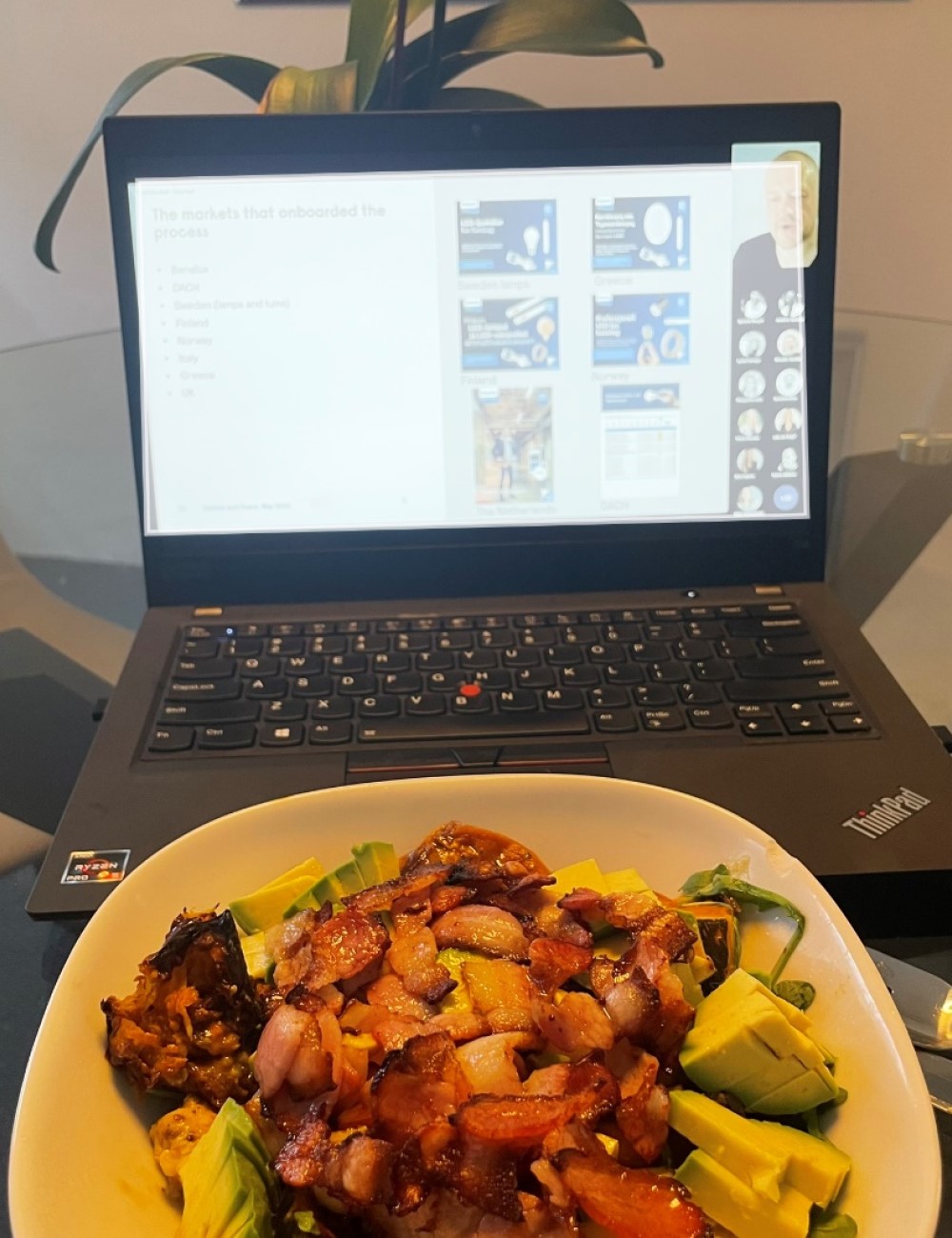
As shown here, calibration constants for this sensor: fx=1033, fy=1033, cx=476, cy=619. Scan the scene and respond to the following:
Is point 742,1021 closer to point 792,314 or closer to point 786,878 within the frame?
point 786,878

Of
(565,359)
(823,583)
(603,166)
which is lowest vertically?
(823,583)

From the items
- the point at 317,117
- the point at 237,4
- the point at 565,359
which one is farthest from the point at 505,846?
the point at 237,4

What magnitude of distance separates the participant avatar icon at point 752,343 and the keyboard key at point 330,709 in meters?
0.41

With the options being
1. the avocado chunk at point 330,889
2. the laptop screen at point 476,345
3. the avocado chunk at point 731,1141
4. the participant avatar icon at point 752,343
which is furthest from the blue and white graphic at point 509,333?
the avocado chunk at point 731,1141

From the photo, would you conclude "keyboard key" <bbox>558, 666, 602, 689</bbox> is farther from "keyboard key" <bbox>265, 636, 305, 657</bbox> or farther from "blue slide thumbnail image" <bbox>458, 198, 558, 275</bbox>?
"blue slide thumbnail image" <bbox>458, 198, 558, 275</bbox>

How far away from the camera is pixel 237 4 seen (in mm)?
1031

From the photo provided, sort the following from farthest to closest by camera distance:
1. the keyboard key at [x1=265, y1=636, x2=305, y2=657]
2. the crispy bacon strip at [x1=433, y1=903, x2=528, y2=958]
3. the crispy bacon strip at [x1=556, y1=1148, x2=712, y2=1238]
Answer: the keyboard key at [x1=265, y1=636, x2=305, y2=657] → the crispy bacon strip at [x1=433, y1=903, x2=528, y2=958] → the crispy bacon strip at [x1=556, y1=1148, x2=712, y2=1238]

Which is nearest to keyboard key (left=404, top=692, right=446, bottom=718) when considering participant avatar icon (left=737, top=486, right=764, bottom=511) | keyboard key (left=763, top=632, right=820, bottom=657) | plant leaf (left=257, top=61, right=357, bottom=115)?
keyboard key (left=763, top=632, right=820, bottom=657)

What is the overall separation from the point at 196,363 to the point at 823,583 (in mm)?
514

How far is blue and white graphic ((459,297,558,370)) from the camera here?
790mm

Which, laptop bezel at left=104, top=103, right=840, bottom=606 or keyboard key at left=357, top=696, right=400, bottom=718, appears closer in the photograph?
keyboard key at left=357, top=696, right=400, bottom=718

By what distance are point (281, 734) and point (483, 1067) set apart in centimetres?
31

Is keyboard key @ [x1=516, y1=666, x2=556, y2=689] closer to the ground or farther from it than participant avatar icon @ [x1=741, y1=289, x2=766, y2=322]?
closer to the ground

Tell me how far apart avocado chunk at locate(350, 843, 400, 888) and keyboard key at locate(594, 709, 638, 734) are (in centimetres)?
21
